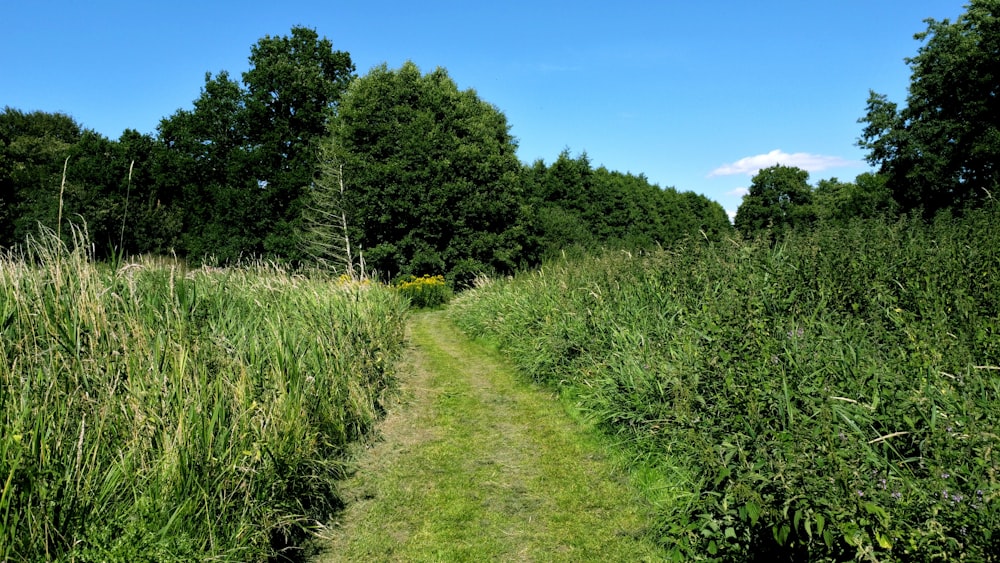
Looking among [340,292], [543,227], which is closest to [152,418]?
[340,292]

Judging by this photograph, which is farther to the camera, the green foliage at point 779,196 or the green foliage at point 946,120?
the green foliage at point 779,196

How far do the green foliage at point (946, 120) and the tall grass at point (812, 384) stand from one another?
712 inches

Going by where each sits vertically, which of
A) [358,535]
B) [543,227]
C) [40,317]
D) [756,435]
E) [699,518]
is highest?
[543,227]

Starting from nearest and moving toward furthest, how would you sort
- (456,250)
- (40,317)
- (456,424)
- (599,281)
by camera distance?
1. (40,317)
2. (456,424)
3. (599,281)
4. (456,250)

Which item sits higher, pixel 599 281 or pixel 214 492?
pixel 599 281

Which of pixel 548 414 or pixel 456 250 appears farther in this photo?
pixel 456 250

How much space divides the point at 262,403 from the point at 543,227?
25084 mm

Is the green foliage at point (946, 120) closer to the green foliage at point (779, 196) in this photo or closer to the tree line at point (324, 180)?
the tree line at point (324, 180)

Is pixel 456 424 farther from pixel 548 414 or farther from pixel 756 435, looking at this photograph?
pixel 756 435

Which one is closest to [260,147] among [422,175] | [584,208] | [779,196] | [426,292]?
[422,175]

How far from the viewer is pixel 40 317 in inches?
163

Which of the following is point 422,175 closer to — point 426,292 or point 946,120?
point 426,292

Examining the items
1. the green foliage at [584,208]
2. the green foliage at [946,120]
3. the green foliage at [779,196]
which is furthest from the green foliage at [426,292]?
the green foliage at [779,196]

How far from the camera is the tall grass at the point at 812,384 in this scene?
279 centimetres
